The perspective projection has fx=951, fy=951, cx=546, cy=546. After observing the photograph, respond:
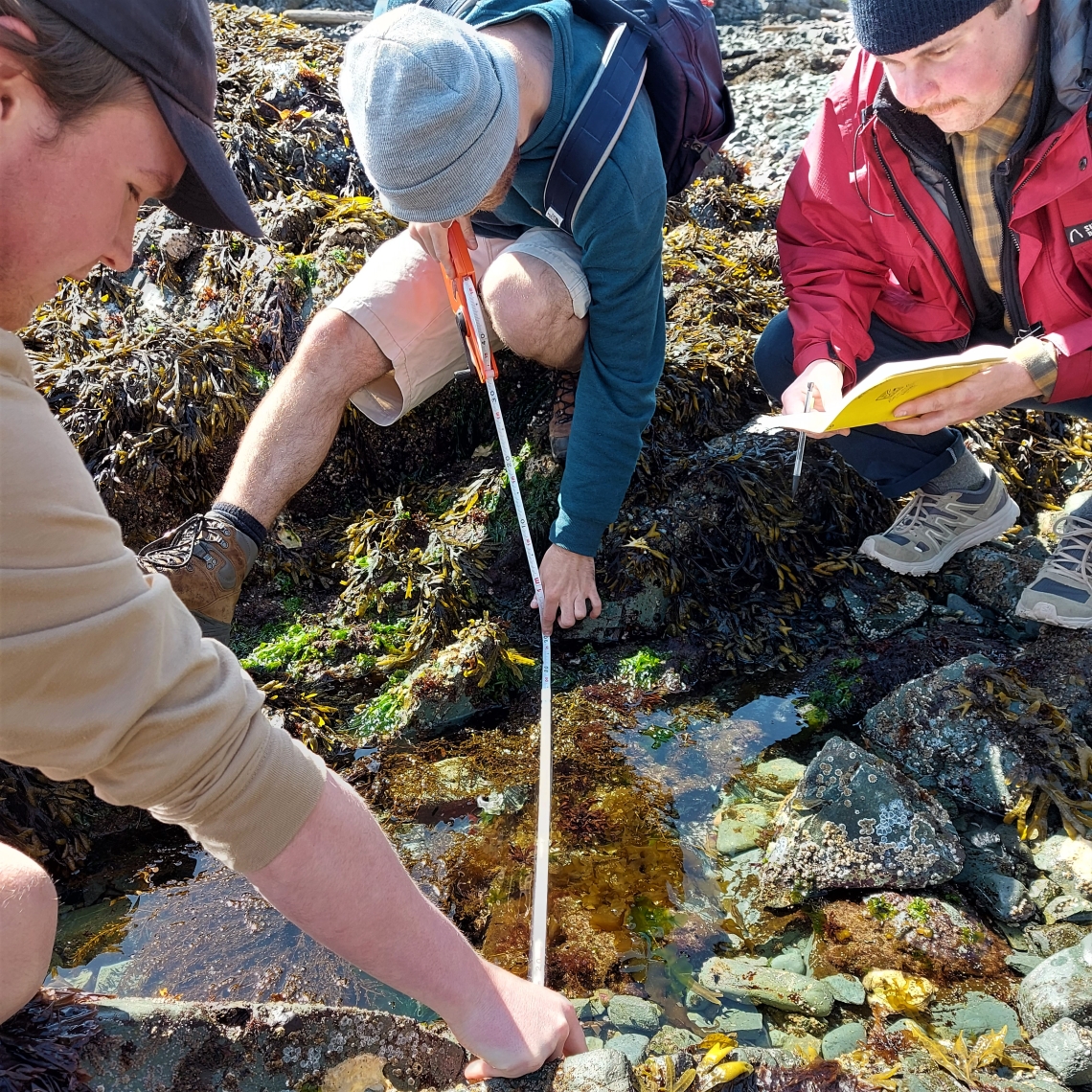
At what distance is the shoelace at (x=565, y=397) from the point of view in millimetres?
3498

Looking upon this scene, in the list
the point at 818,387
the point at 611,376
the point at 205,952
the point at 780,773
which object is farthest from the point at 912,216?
the point at 205,952

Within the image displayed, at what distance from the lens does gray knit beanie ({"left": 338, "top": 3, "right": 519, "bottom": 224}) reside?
7.64ft

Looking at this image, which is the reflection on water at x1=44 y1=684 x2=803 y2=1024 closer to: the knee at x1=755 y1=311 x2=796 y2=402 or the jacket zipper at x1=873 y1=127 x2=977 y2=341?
the knee at x1=755 y1=311 x2=796 y2=402

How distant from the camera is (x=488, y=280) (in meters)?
3.07

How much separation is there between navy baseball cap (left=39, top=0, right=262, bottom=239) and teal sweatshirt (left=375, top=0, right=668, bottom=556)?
142 cm

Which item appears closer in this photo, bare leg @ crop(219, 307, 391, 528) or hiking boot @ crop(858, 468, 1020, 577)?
bare leg @ crop(219, 307, 391, 528)

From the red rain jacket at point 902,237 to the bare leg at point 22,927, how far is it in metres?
2.48

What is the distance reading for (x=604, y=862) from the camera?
8.22 feet

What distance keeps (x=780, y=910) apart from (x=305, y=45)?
523 centimetres

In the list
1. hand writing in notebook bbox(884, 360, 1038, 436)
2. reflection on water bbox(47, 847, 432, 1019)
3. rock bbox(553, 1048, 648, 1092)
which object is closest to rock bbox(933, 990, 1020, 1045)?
rock bbox(553, 1048, 648, 1092)

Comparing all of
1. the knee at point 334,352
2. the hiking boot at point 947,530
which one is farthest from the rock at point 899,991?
the knee at point 334,352

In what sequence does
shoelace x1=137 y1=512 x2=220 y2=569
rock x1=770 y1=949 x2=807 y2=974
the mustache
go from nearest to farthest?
rock x1=770 y1=949 x2=807 y2=974
the mustache
shoelace x1=137 y1=512 x2=220 y2=569

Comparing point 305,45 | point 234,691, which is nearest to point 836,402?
point 234,691

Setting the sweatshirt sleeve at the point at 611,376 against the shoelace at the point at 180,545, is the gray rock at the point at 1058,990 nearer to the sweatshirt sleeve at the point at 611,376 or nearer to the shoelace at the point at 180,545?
the sweatshirt sleeve at the point at 611,376
